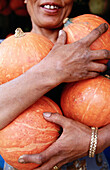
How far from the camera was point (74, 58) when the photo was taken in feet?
3.39

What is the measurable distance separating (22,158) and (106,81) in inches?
26.8

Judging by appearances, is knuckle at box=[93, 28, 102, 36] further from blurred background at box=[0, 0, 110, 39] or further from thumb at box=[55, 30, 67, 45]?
blurred background at box=[0, 0, 110, 39]

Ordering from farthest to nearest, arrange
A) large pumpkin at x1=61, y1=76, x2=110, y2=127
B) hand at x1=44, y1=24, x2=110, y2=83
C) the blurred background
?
the blurred background → large pumpkin at x1=61, y1=76, x2=110, y2=127 → hand at x1=44, y1=24, x2=110, y2=83

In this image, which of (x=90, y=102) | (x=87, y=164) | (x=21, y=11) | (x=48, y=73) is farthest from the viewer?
(x=21, y=11)

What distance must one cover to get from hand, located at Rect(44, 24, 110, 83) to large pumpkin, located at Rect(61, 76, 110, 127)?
130 mm

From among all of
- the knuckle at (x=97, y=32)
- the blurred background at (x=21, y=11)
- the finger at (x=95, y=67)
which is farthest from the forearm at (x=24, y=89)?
the blurred background at (x=21, y=11)

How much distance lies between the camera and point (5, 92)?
41.3 inches

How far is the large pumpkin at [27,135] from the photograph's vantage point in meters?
1.06

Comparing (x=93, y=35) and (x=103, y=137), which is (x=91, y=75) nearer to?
(x=93, y=35)

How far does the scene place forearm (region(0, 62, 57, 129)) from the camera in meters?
1.03

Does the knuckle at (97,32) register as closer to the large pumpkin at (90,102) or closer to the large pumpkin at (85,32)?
the large pumpkin at (85,32)

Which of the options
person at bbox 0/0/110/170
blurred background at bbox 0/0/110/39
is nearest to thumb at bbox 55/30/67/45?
person at bbox 0/0/110/170

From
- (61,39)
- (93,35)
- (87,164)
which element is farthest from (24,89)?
(87,164)

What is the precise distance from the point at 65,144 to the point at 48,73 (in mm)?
423
